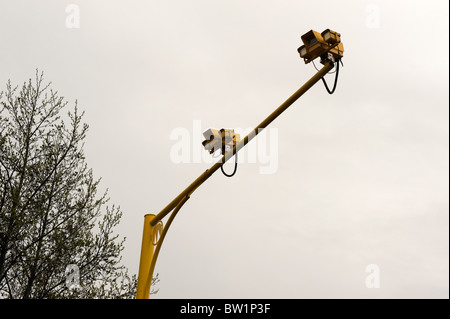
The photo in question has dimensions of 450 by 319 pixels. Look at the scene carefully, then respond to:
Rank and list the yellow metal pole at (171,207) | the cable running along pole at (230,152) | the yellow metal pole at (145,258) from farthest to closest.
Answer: the yellow metal pole at (145,258) → the yellow metal pole at (171,207) → the cable running along pole at (230,152)

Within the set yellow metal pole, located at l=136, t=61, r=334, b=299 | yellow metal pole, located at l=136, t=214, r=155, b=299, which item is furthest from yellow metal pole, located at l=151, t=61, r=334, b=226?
yellow metal pole, located at l=136, t=214, r=155, b=299

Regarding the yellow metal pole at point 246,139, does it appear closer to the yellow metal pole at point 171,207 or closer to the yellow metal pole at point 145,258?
the yellow metal pole at point 171,207

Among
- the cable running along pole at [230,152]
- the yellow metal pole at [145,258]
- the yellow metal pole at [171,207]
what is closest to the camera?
the cable running along pole at [230,152]

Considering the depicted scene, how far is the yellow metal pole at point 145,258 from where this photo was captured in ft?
30.1

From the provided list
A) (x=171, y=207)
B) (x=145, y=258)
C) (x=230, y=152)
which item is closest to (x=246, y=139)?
(x=230, y=152)

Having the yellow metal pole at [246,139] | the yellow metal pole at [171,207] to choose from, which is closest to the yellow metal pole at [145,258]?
the yellow metal pole at [171,207]

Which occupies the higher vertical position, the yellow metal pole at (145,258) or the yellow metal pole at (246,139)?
the yellow metal pole at (246,139)

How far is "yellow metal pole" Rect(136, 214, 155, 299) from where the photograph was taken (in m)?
9.16

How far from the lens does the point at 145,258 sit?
9.45 metres

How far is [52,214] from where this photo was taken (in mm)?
14789

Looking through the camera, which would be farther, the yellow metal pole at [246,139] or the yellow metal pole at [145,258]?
the yellow metal pole at [145,258]

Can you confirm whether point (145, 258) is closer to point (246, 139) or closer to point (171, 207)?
point (171, 207)

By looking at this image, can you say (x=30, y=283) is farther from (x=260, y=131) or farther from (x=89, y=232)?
(x=260, y=131)
